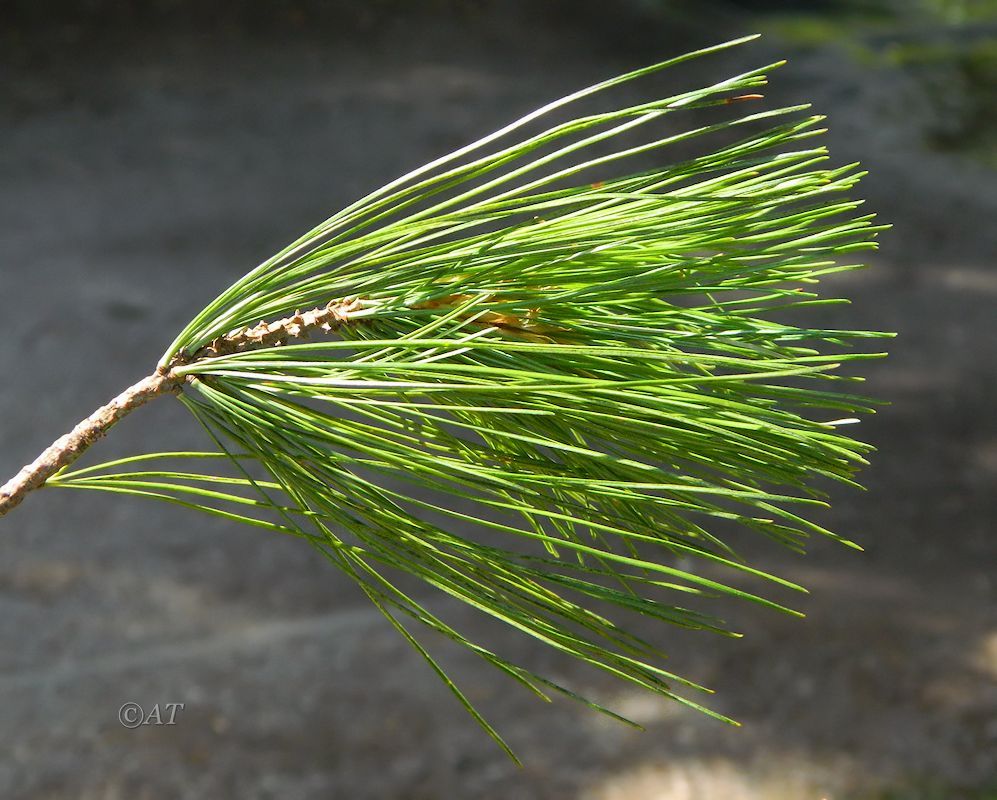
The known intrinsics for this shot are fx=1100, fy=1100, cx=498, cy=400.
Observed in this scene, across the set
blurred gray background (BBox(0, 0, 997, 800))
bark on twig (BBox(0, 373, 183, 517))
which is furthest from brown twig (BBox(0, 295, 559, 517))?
blurred gray background (BBox(0, 0, 997, 800))

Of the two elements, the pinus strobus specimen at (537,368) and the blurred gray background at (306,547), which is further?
the blurred gray background at (306,547)

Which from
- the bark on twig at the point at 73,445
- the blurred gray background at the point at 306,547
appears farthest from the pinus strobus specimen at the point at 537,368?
the blurred gray background at the point at 306,547

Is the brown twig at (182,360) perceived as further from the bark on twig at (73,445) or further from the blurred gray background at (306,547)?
the blurred gray background at (306,547)

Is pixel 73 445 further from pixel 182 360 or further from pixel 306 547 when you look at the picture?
pixel 306 547

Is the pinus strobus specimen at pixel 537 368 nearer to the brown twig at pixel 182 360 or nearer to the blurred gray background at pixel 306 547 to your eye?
the brown twig at pixel 182 360

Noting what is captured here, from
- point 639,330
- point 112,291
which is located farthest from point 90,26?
point 639,330

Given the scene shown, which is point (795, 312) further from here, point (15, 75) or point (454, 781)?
point (15, 75)

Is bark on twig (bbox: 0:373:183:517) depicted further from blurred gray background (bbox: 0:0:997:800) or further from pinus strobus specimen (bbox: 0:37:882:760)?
blurred gray background (bbox: 0:0:997:800)

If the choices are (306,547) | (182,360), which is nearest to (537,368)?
(182,360)
